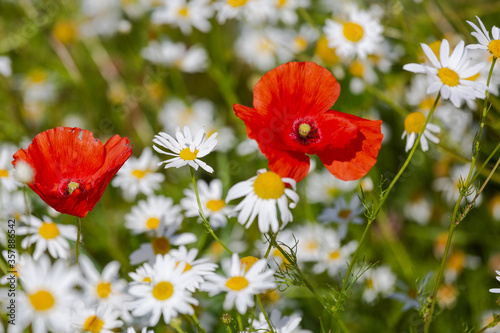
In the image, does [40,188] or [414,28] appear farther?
[414,28]

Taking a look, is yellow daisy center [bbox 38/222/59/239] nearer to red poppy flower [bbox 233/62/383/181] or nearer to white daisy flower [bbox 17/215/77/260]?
white daisy flower [bbox 17/215/77/260]

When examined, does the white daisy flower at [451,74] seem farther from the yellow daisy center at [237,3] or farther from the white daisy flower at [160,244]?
the yellow daisy center at [237,3]

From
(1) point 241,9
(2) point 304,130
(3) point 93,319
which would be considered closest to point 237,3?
(1) point 241,9

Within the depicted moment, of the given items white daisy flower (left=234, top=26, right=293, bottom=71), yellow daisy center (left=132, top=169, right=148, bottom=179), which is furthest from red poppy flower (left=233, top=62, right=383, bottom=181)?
white daisy flower (left=234, top=26, right=293, bottom=71)

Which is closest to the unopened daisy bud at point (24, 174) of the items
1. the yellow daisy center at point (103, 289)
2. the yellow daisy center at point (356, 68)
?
the yellow daisy center at point (103, 289)

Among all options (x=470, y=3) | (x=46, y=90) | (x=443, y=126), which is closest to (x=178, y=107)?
(x=46, y=90)

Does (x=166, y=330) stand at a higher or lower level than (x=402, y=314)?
higher

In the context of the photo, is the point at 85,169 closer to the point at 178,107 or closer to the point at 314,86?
the point at 314,86
